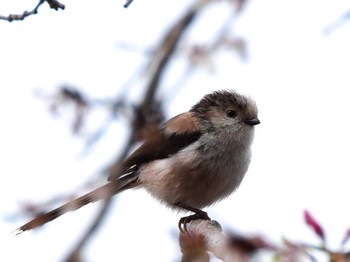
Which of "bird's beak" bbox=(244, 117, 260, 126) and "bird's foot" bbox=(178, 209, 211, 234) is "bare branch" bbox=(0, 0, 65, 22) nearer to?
"bird's foot" bbox=(178, 209, 211, 234)

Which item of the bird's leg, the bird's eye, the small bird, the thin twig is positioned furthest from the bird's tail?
the thin twig

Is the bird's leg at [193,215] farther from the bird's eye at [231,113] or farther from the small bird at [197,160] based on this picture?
the bird's eye at [231,113]

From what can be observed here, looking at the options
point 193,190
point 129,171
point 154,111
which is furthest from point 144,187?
point 154,111

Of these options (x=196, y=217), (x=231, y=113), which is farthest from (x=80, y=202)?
(x=231, y=113)

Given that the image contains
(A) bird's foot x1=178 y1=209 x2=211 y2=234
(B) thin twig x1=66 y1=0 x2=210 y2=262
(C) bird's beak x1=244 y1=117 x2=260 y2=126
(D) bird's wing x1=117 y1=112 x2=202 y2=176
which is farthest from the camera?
(C) bird's beak x1=244 y1=117 x2=260 y2=126

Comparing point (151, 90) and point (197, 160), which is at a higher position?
point (151, 90)

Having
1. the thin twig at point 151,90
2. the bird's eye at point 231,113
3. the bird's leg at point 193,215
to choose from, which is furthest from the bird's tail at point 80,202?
the thin twig at point 151,90

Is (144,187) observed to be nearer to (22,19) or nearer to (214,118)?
(214,118)

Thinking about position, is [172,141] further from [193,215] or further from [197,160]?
[193,215]
